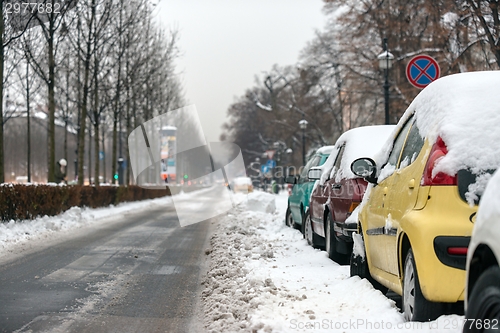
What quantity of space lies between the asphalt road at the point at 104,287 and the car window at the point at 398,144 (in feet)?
7.23

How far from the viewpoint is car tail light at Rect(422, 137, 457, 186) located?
13.3 feet

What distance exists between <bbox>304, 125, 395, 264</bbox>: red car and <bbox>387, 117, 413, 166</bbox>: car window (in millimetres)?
2053

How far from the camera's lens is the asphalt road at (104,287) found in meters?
5.44

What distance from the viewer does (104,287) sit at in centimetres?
720

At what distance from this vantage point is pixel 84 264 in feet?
30.0

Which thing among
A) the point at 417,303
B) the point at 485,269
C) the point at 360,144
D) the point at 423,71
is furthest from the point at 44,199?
the point at 485,269

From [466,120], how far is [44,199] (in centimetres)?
1490

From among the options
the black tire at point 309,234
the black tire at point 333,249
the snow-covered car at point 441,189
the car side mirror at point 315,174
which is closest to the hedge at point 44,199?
the black tire at point 309,234

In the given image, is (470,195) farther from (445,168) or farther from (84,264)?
(84,264)

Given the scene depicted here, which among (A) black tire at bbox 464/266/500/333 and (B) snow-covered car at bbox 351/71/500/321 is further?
(B) snow-covered car at bbox 351/71/500/321

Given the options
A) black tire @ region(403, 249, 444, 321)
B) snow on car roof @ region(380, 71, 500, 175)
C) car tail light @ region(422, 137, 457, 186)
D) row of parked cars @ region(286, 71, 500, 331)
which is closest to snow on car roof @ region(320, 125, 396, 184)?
row of parked cars @ region(286, 71, 500, 331)

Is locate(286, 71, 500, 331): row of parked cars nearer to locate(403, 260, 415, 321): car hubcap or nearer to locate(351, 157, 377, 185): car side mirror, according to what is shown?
locate(403, 260, 415, 321): car hubcap

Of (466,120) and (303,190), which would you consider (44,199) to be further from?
(466,120)

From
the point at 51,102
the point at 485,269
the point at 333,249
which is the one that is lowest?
the point at 333,249
